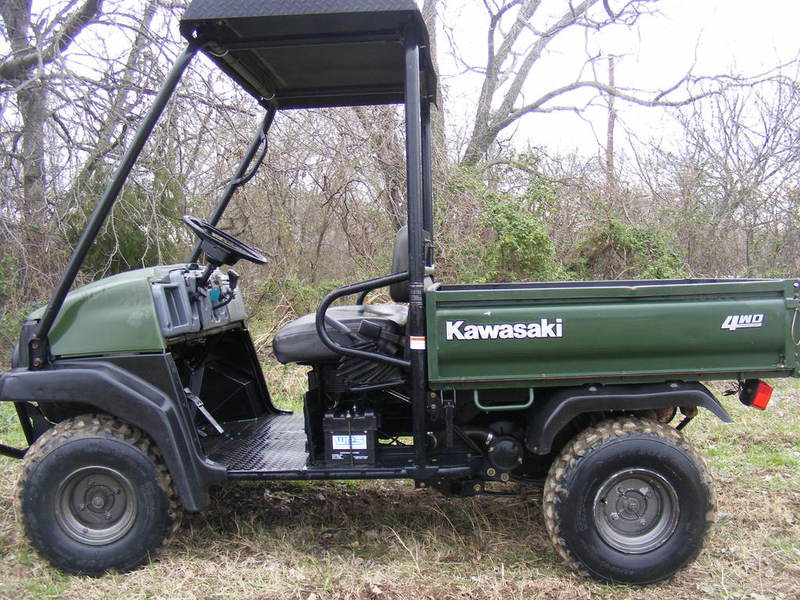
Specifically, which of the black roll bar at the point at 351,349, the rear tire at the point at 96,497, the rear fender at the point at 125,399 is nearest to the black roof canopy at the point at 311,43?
the black roll bar at the point at 351,349

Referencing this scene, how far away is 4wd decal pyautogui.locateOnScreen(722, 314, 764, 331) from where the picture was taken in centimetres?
282

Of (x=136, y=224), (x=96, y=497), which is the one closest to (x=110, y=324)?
(x=96, y=497)

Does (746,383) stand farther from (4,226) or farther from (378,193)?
(4,226)

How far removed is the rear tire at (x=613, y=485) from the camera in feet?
9.54

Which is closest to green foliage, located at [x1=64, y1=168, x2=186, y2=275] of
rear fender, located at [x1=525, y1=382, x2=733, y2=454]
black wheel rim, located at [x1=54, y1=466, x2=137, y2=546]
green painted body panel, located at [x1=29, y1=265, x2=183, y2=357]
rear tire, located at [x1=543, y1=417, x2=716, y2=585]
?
green painted body panel, located at [x1=29, y1=265, x2=183, y2=357]

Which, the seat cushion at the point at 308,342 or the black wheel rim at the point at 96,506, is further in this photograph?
the seat cushion at the point at 308,342

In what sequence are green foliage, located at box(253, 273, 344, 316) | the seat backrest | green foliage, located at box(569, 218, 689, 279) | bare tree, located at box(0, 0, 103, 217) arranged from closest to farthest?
the seat backrest → bare tree, located at box(0, 0, 103, 217) → green foliage, located at box(253, 273, 344, 316) → green foliage, located at box(569, 218, 689, 279)

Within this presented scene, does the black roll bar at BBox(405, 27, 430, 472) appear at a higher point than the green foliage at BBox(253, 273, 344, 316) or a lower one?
higher

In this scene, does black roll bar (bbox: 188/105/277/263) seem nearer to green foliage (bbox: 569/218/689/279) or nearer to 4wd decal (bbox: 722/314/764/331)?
4wd decal (bbox: 722/314/764/331)

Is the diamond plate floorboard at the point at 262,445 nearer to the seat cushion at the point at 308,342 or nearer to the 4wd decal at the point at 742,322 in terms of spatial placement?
the seat cushion at the point at 308,342

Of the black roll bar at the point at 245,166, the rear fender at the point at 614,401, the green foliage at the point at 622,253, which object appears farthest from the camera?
the green foliage at the point at 622,253

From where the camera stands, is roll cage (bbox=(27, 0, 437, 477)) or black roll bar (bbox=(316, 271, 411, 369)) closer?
roll cage (bbox=(27, 0, 437, 477))

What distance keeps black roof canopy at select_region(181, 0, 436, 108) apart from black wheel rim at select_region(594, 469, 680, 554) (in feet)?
7.01

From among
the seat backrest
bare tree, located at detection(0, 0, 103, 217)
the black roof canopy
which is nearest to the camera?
the black roof canopy
